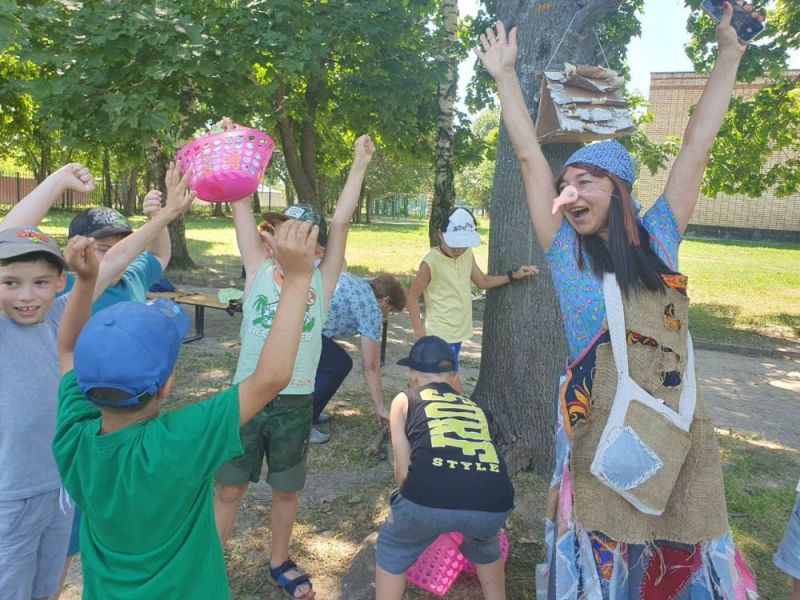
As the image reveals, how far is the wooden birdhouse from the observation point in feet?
8.27

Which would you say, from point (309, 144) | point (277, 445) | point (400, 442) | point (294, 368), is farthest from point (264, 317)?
point (309, 144)

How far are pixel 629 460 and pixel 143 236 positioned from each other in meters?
1.86

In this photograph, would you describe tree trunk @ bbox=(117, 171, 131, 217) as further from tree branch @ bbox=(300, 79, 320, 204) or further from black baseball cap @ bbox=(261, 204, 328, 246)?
black baseball cap @ bbox=(261, 204, 328, 246)

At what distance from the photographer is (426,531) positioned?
2.24m

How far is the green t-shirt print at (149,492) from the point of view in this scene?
1.45 metres

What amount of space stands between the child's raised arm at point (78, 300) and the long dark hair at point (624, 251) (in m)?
1.52

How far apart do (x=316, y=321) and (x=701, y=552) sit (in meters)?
1.67

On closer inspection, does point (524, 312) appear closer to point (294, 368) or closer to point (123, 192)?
point (294, 368)

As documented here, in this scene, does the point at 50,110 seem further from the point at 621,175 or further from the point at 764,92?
the point at 764,92

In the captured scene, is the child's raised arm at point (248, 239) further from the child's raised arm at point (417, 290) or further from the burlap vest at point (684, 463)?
the child's raised arm at point (417, 290)

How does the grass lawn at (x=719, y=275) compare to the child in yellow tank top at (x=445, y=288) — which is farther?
the grass lawn at (x=719, y=275)

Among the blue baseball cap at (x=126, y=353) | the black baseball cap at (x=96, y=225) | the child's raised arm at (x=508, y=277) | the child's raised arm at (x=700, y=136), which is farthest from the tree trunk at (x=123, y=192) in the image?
the child's raised arm at (x=700, y=136)

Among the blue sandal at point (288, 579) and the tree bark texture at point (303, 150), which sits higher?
the tree bark texture at point (303, 150)

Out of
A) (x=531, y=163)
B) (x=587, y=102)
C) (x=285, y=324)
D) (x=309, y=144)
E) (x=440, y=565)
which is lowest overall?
(x=440, y=565)
